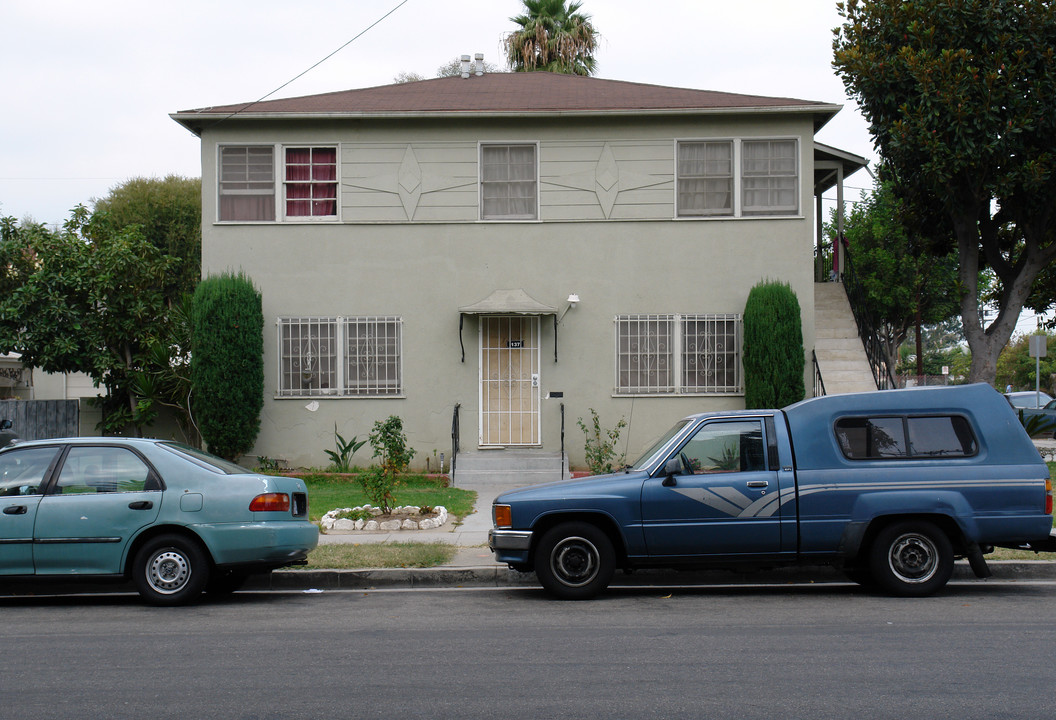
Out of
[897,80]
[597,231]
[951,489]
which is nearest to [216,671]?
[951,489]

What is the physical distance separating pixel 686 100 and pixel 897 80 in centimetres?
368

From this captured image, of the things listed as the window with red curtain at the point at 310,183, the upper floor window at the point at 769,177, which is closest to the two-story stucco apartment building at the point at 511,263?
the upper floor window at the point at 769,177

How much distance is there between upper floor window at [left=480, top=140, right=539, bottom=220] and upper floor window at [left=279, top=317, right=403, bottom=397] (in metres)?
2.70

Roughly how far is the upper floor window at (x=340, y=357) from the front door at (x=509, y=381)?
159 centimetres

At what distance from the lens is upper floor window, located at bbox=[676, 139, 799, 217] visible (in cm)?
1791

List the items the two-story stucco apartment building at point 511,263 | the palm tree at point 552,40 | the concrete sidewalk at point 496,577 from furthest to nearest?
the palm tree at point 552,40
the two-story stucco apartment building at point 511,263
the concrete sidewalk at point 496,577

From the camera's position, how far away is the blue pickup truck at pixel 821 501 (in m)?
8.64

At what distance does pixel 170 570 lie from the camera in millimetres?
8734

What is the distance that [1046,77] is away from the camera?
16.7 metres

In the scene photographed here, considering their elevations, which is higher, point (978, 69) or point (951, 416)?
point (978, 69)

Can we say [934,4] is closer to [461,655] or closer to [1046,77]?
[1046,77]

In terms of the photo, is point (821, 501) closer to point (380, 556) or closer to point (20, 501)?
point (380, 556)

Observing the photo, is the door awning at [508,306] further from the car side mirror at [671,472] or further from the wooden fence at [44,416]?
the car side mirror at [671,472]

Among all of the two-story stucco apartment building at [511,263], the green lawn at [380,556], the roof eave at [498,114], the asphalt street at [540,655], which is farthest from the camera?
the two-story stucco apartment building at [511,263]
